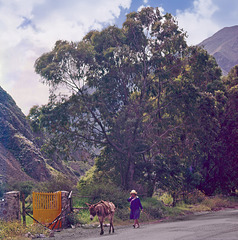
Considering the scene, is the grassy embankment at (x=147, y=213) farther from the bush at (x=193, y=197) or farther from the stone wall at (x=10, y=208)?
the stone wall at (x=10, y=208)

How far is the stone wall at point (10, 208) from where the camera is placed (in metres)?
15.1

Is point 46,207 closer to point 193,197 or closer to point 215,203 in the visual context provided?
point 193,197

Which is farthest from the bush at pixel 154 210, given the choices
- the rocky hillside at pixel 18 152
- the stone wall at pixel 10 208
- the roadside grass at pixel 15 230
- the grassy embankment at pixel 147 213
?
the rocky hillside at pixel 18 152

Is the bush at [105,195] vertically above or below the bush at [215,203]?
above

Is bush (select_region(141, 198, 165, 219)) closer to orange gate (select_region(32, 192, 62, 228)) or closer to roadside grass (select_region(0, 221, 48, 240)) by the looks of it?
orange gate (select_region(32, 192, 62, 228))

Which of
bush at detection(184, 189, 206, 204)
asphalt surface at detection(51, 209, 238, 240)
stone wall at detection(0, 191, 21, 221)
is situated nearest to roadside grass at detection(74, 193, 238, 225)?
bush at detection(184, 189, 206, 204)

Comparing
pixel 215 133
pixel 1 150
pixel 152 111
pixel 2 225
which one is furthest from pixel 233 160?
pixel 1 150

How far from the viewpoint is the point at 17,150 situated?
61.9 meters

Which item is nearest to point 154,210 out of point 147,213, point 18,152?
point 147,213

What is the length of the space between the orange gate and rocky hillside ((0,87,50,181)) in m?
35.6

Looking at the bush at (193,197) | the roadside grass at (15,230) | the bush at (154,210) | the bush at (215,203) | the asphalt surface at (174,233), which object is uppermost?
the roadside grass at (15,230)

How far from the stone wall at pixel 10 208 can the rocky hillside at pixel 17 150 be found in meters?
36.6

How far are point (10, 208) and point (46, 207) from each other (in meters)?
1.89

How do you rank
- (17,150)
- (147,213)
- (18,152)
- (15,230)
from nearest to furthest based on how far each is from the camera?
1. (15,230)
2. (147,213)
3. (18,152)
4. (17,150)
